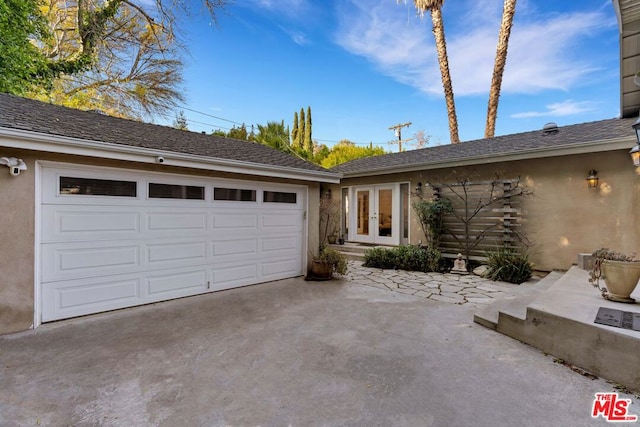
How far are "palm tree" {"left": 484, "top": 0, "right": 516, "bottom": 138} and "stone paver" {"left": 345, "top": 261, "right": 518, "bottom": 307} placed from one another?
9640 mm

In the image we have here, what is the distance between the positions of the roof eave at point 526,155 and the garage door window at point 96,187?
6988 mm

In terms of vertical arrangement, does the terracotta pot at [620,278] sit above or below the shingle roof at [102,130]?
below

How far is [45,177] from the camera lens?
13.4ft

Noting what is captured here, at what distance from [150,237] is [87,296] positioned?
118 centimetres

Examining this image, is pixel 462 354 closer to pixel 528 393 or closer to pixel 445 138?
pixel 528 393

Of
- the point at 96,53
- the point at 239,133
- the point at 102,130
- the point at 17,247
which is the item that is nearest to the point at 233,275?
the point at 17,247

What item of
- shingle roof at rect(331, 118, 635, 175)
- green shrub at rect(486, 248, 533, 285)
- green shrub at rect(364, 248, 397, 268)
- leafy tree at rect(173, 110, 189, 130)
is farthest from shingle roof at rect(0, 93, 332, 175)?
leafy tree at rect(173, 110, 189, 130)

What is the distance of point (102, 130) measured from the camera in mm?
4781

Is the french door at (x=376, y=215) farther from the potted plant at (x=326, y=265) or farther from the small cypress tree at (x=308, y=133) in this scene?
the small cypress tree at (x=308, y=133)

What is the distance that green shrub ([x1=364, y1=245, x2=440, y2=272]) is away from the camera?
8031 millimetres

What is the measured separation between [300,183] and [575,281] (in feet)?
18.2

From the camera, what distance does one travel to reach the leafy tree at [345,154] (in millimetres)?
20906

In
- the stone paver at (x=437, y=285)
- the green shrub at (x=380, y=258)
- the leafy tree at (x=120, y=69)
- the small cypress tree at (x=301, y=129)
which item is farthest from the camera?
the small cypress tree at (x=301, y=129)

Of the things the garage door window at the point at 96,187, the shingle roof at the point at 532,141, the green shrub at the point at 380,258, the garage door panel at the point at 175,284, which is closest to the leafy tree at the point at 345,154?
the shingle roof at the point at 532,141
